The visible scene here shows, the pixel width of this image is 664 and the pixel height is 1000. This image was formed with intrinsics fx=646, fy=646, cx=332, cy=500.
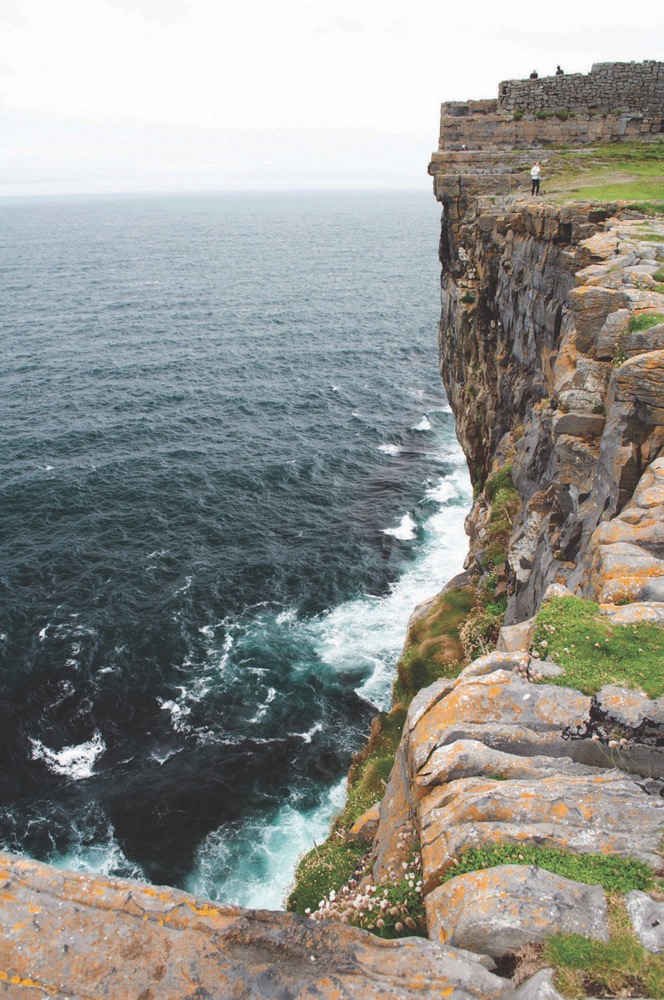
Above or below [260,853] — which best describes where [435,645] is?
above

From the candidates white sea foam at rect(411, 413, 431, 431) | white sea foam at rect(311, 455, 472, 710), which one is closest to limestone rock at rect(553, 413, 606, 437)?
white sea foam at rect(311, 455, 472, 710)

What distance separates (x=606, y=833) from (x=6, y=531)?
172 ft

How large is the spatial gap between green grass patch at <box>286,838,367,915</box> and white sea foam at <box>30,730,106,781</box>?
22.9 m

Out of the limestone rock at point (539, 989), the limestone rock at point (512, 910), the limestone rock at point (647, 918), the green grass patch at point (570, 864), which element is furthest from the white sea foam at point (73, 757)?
the limestone rock at point (647, 918)

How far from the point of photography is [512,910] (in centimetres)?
773

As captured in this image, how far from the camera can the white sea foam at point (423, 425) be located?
74.1 meters

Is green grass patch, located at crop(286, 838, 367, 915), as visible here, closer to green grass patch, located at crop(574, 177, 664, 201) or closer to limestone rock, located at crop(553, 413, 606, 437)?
limestone rock, located at crop(553, 413, 606, 437)

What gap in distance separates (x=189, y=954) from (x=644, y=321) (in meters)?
17.4

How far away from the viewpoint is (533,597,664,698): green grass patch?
1059cm

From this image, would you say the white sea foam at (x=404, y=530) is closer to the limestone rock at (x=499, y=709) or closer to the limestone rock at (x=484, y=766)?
the limestone rock at (x=499, y=709)

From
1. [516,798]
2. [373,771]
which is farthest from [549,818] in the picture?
[373,771]

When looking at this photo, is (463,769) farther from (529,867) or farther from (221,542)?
(221,542)

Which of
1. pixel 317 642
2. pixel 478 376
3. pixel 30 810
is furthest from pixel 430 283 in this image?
pixel 30 810

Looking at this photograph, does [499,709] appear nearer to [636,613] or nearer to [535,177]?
[636,613]
